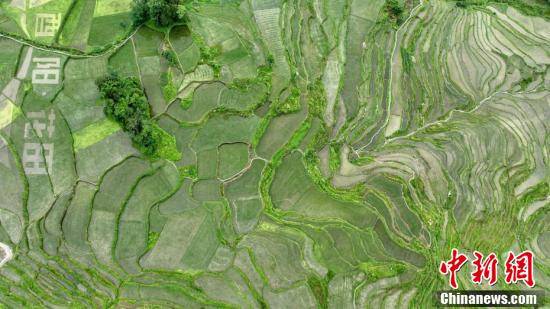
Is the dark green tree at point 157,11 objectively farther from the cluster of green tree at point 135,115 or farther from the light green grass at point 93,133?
the light green grass at point 93,133

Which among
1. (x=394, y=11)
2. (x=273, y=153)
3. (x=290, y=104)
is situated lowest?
(x=273, y=153)

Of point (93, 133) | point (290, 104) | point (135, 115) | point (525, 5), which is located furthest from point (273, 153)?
point (525, 5)

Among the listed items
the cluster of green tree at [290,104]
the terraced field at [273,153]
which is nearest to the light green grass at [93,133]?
the terraced field at [273,153]

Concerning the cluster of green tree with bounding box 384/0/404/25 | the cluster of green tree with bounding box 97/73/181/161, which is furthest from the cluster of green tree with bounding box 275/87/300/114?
the cluster of green tree with bounding box 384/0/404/25

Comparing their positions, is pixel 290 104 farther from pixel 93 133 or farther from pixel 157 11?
pixel 93 133

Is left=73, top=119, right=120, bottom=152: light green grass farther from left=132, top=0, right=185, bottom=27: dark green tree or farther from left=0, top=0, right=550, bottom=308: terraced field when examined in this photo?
left=132, top=0, right=185, bottom=27: dark green tree

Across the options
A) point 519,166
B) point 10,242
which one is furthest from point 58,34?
point 519,166

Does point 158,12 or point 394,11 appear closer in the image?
point 158,12
